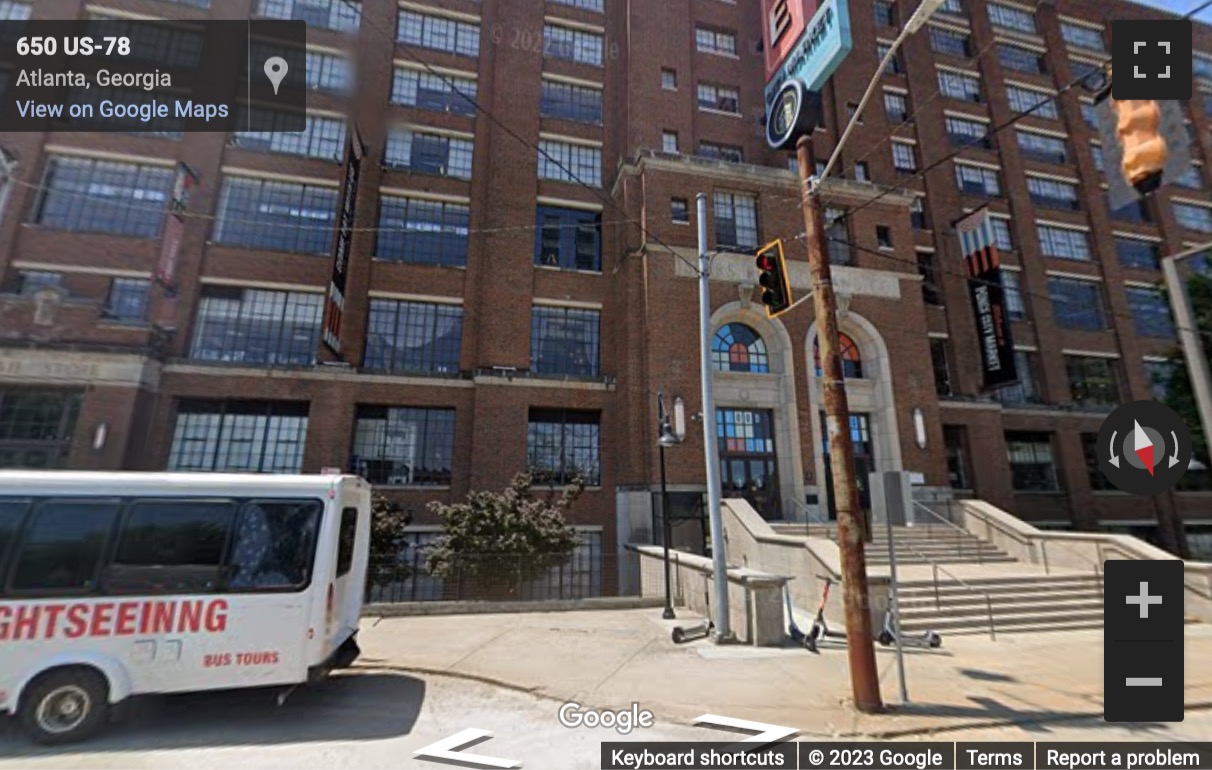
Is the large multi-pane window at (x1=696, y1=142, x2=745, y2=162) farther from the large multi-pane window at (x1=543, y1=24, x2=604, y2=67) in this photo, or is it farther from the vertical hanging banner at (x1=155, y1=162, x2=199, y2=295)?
the vertical hanging banner at (x1=155, y1=162, x2=199, y2=295)

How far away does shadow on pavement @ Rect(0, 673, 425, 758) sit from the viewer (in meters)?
5.79

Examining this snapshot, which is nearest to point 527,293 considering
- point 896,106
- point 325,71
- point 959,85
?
point 325,71

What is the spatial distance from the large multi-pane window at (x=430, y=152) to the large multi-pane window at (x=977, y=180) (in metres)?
24.4

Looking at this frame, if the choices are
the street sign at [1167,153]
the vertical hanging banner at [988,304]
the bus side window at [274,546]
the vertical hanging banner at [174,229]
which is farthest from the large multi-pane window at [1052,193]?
the vertical hanging banner at [174,229]

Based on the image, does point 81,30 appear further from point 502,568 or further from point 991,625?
point 991,625

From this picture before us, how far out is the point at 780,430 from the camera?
20.3 meters

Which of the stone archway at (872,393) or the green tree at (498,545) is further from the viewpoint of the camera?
the stone archway at (872,393)

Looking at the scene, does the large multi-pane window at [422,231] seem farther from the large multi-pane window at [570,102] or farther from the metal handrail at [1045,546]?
the metal handrail at [1045,546]

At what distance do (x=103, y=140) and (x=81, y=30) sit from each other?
459 cm

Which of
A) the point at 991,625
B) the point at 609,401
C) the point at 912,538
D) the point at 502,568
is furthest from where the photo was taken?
the point at 609,401

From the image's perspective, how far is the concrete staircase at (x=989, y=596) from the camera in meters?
11.3

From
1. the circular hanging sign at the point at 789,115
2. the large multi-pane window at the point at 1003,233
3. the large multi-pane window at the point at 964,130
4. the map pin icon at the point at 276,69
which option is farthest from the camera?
the large multi-pane window at the point at 964,130

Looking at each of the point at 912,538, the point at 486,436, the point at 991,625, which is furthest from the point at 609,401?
the point at 991,625

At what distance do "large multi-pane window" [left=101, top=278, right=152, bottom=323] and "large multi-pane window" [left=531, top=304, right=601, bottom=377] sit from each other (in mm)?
13330
